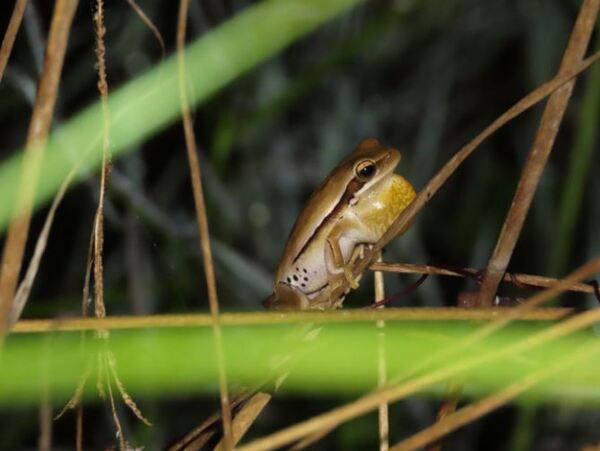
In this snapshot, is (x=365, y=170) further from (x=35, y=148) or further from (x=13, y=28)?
(x=35, y=148)

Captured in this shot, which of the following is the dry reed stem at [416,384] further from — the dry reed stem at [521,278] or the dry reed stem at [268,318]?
the dry reed stem at [521,278]

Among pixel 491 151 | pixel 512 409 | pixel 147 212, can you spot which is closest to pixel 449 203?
pixel 491 151

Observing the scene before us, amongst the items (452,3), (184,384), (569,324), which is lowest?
(569,324)

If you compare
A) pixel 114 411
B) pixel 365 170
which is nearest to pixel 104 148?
pixel 114 411

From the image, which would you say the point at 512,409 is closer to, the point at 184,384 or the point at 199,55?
the point at 184,384

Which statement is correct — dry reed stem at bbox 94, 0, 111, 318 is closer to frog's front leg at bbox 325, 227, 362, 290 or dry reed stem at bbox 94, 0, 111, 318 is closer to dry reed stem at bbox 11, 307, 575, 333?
dry reed stem at bbox 11, 307, 575, 333

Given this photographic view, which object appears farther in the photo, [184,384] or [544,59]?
[544,59]
